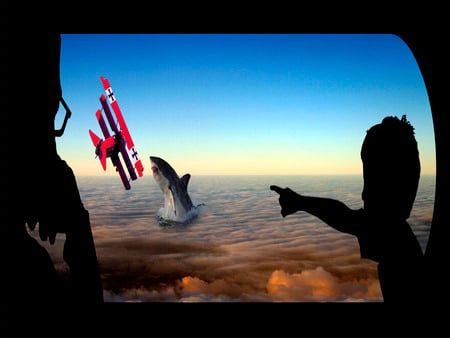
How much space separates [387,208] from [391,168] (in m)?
0.20

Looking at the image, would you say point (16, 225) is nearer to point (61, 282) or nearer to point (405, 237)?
point (61, 282)

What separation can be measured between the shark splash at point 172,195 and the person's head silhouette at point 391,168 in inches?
136

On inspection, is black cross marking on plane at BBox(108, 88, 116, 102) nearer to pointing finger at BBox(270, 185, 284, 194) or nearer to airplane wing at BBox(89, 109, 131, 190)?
airplane wing at BBox(89, 109, 131, 190)

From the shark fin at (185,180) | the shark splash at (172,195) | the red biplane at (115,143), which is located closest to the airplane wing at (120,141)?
the red biplane at (115,143)

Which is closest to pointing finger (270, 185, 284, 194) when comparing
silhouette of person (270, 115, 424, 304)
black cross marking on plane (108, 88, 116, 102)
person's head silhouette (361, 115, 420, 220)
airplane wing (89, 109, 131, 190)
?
silhouette of person (270, 115, 424, 304)

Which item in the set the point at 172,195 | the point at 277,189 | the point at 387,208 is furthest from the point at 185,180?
the point at 387,208

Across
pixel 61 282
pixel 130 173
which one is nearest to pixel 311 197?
pixel 61 282

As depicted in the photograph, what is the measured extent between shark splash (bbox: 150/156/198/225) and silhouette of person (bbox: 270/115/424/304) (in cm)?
332

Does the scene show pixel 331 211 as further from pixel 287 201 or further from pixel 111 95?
pixel 111 95

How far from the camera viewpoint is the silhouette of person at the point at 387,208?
5.31 feet

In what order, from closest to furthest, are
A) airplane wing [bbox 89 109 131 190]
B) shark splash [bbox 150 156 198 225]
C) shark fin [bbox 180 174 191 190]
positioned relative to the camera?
airplane wing [bbox 89 109 131 190], shark splash [bbox 150 156 198 225], shark fin [bbox 180 174 191 190]

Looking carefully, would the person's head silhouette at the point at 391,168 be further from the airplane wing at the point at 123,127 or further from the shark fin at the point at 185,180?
the shark fin at the point at 185,180

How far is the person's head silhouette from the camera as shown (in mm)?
1611

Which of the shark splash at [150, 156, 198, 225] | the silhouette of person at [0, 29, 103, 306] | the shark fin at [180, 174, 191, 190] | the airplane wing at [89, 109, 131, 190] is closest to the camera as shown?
the silhouette of person at [0, 29, 103, 306]
